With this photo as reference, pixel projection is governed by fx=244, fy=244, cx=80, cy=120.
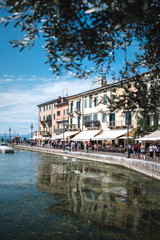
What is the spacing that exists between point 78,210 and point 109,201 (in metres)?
1.97

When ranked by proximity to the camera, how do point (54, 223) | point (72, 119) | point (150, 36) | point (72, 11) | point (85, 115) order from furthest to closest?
point (72, 119), point (85, 115), point (54, 223), point (150, 36), point (72, 11)

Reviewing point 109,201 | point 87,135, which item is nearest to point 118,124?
point 87,135

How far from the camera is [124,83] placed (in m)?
6.89

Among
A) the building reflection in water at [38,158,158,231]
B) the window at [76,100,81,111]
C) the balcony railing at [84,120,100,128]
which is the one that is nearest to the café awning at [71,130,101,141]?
the balcony railing at [84,120,100,128]

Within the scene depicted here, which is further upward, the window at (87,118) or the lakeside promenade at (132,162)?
the window at (87,118)

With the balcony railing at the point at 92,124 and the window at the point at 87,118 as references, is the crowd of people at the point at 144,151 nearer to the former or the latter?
the balcony railing at the point at 92,124

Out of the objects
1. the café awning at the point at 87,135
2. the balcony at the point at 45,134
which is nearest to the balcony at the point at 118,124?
the café awning at the point at 87,135

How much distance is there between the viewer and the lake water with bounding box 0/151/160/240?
7148mm

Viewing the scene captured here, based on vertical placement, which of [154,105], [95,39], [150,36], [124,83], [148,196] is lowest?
[148,196]

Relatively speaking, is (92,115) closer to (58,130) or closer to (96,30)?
(58,130)

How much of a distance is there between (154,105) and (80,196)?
6950 mm

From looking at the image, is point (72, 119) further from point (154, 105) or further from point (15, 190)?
point (154, 105)

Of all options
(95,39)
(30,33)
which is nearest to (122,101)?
(95,39)

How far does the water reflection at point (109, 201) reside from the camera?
324 inches
